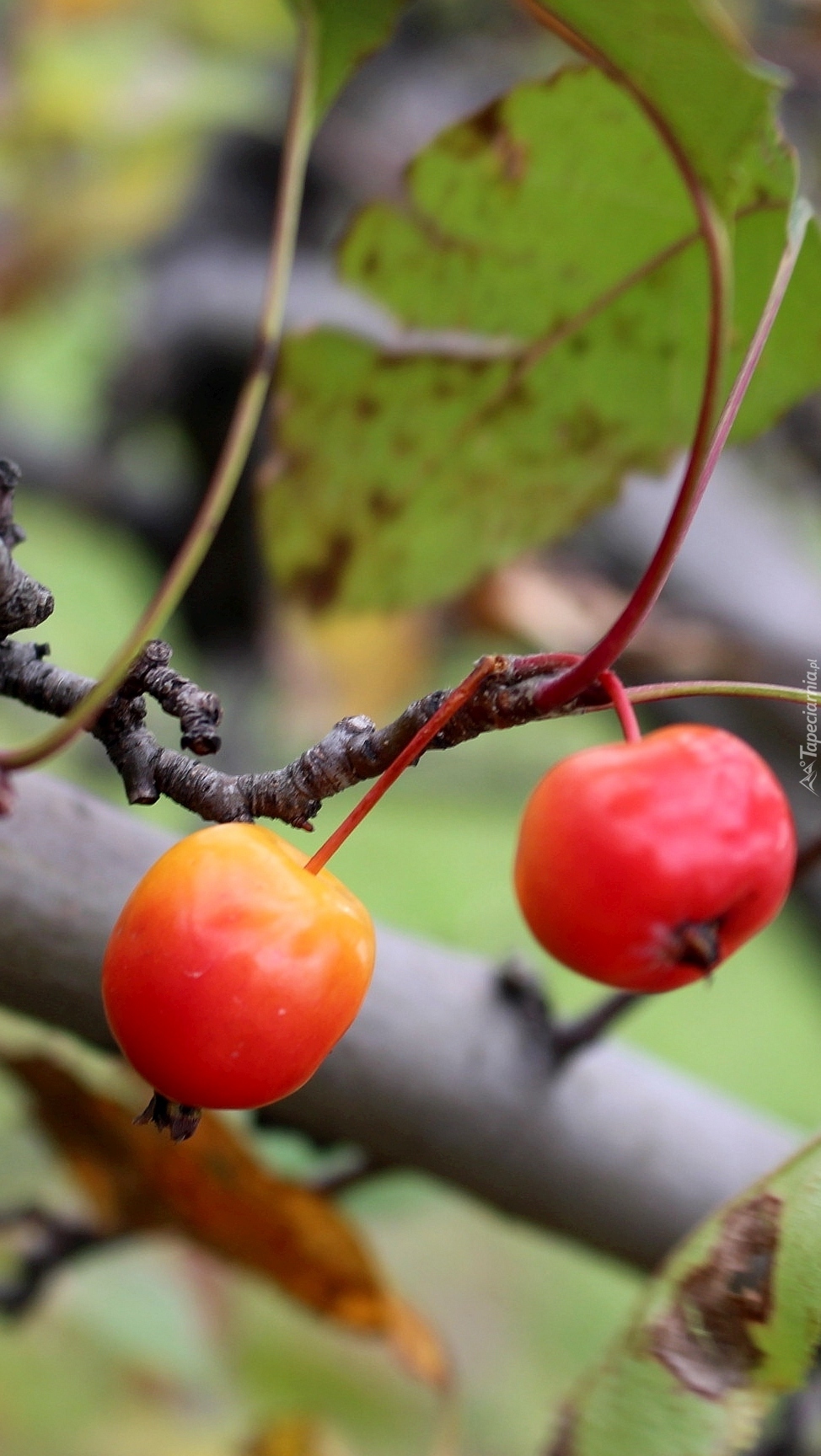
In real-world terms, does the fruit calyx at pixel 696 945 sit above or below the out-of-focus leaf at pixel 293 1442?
above

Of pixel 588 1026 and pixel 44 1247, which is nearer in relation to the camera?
pixel 588 1026

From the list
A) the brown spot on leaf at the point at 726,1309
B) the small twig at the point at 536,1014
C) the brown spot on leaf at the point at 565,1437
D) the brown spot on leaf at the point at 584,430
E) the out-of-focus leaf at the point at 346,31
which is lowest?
the brown spot on leaf at the point at 565,1437

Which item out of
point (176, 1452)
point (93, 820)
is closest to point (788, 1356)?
point (93, 820)

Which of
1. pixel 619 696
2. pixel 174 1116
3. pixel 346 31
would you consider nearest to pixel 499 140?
pixel 346 31

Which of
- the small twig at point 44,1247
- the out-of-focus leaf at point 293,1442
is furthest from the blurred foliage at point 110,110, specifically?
the out-of-focus leaf at point 293,1442

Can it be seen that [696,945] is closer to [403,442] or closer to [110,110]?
[403,442]

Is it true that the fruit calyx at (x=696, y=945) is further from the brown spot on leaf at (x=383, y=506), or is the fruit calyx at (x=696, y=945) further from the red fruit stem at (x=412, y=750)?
the brown spot on leaf at (x=383, y=506)

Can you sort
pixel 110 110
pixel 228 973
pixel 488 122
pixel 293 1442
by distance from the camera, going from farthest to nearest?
pixel 110 110 → pixel 293 1442 → pixel 488 122 → pixel 228 973

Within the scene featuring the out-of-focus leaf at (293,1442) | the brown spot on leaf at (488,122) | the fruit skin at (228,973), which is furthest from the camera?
the out-of-focus leaf at (293,1442)
